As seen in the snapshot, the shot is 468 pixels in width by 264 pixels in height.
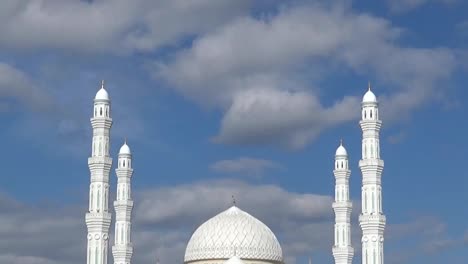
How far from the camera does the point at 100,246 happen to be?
55.8m

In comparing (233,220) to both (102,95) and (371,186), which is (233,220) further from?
(102,95)

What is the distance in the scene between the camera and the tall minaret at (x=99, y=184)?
55844 mm

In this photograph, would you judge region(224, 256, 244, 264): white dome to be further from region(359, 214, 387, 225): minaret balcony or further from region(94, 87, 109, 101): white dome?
region(94, 87, 109, 101): white dome

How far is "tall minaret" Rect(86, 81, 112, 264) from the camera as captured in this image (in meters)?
55.8

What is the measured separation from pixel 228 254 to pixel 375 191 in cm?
1032

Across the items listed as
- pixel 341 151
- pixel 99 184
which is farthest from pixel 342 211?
pixel 99 184

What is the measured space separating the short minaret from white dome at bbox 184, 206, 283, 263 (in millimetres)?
4028

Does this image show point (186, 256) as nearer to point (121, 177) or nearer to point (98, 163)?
point (121, 177)

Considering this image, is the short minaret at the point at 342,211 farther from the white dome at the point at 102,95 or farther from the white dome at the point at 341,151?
the white dome at the point at 102,95

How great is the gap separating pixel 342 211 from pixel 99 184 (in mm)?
16412

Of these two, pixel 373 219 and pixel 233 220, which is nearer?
pixel 373 219

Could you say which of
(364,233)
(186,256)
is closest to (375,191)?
(364,233)

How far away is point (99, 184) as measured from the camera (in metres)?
56.8

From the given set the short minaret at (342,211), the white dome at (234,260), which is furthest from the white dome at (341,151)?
the white dome at (234,260)
